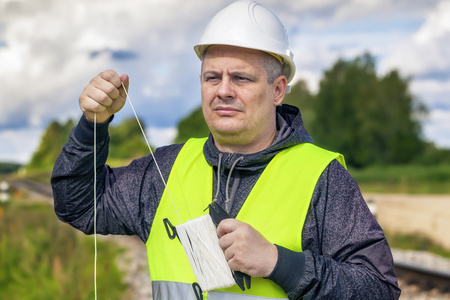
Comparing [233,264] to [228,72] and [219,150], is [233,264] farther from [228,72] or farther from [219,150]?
[228,72]

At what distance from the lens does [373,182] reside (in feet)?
81.5

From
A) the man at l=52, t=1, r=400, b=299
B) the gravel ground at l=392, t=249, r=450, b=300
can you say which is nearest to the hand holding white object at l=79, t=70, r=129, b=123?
the man at l=52, t=1, r=400, b=299

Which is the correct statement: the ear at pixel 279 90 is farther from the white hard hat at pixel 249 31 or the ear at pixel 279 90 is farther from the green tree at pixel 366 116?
the green tree at pixel 366 116

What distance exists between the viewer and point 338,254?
229 cm

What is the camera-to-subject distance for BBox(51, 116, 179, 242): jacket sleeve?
259 centimetres

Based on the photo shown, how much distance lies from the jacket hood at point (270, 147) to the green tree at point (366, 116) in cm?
3411

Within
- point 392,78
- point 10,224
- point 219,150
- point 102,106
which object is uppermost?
point 392,78

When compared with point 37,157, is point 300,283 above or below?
below

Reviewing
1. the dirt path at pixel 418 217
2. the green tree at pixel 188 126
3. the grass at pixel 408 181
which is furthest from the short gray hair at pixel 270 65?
the green tree at pixel 188 126

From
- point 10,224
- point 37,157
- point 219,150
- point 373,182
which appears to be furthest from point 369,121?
point 219,150

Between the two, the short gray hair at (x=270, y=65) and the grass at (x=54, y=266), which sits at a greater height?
the short gray hair at (x=270, y=65)

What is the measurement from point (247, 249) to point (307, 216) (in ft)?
1.24

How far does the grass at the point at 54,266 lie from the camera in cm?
603

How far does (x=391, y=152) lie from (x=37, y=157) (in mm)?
23098
